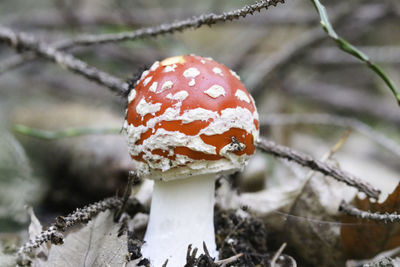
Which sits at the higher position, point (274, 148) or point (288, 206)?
point (274, 148)

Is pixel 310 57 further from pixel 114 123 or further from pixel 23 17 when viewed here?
pixel 23 17

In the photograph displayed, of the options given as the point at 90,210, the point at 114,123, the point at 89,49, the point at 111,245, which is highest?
the point at 89,49

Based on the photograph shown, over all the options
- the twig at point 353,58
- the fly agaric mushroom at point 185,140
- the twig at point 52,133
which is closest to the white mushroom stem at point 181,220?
the fly agaric mushroom at point 185,140

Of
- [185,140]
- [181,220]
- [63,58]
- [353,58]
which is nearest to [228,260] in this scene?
[181,220]

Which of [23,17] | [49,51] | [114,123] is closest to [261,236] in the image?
[49,51]

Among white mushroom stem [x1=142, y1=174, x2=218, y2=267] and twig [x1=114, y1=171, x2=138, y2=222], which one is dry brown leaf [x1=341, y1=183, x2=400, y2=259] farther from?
twig [x1=114, y1=171, x2=138, y2=222]

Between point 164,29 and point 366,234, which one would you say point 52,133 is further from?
point 366,234

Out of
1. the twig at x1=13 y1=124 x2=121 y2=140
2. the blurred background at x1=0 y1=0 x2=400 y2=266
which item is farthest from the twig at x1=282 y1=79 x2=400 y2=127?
the twig at x1=13 y1=124 x2=121 y2=140
